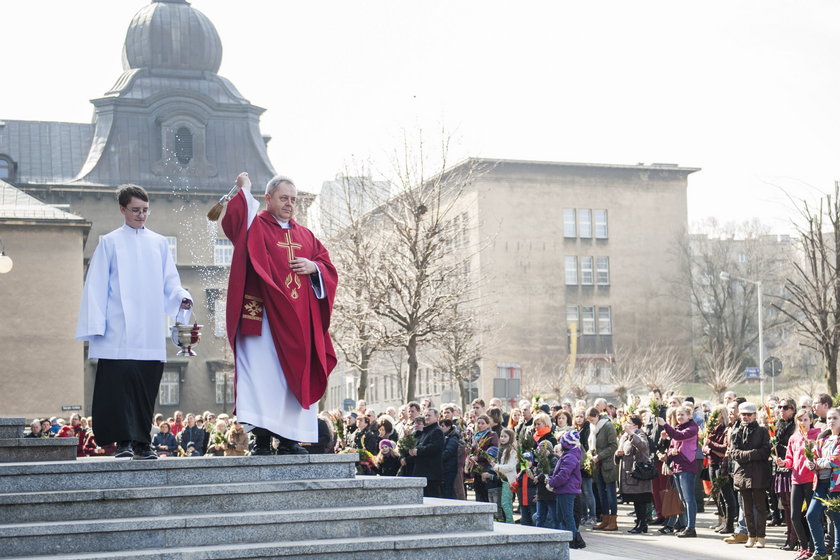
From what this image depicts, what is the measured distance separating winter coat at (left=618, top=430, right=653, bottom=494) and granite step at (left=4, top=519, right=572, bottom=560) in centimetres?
850

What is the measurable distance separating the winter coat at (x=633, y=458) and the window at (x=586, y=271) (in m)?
49.7

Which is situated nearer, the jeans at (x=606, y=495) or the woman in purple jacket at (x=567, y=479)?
the woman in purple jacket at (x=567, y=479)

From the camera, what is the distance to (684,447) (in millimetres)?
17172

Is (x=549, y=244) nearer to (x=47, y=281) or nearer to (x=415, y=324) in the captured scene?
(x=47, y=281)

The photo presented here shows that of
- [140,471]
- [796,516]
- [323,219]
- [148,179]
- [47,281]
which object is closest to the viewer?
[140,471]

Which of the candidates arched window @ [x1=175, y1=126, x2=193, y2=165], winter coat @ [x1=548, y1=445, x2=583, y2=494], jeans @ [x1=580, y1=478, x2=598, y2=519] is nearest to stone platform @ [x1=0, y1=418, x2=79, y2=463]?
winter coat @ [x1=548, y1=445, x2=583, y2=494]

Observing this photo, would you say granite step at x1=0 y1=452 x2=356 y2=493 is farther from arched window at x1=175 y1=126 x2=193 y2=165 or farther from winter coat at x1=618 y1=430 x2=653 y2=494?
arched window at x1=175 y1=126 x2=193 y2=165

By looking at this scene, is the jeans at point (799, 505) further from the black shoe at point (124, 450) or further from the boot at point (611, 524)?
the black shoe at point (124, 450)

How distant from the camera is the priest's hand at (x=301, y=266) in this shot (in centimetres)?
1011

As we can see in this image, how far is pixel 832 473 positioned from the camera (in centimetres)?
A: 1355

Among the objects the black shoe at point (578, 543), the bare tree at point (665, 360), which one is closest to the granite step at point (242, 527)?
the black shoe at point (578, 543)

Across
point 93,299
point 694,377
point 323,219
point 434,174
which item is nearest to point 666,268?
point 694,377

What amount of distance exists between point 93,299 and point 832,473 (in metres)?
8.34

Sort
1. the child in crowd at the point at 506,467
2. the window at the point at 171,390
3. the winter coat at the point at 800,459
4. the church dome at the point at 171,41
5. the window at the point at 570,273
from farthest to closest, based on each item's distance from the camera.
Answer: the window at the point at 570,273 → the church dome at the point at 171,41 → the window at the point at 171,390 → the child in crowd at the point at 506,467 → the winter coat at the point at 800,459
